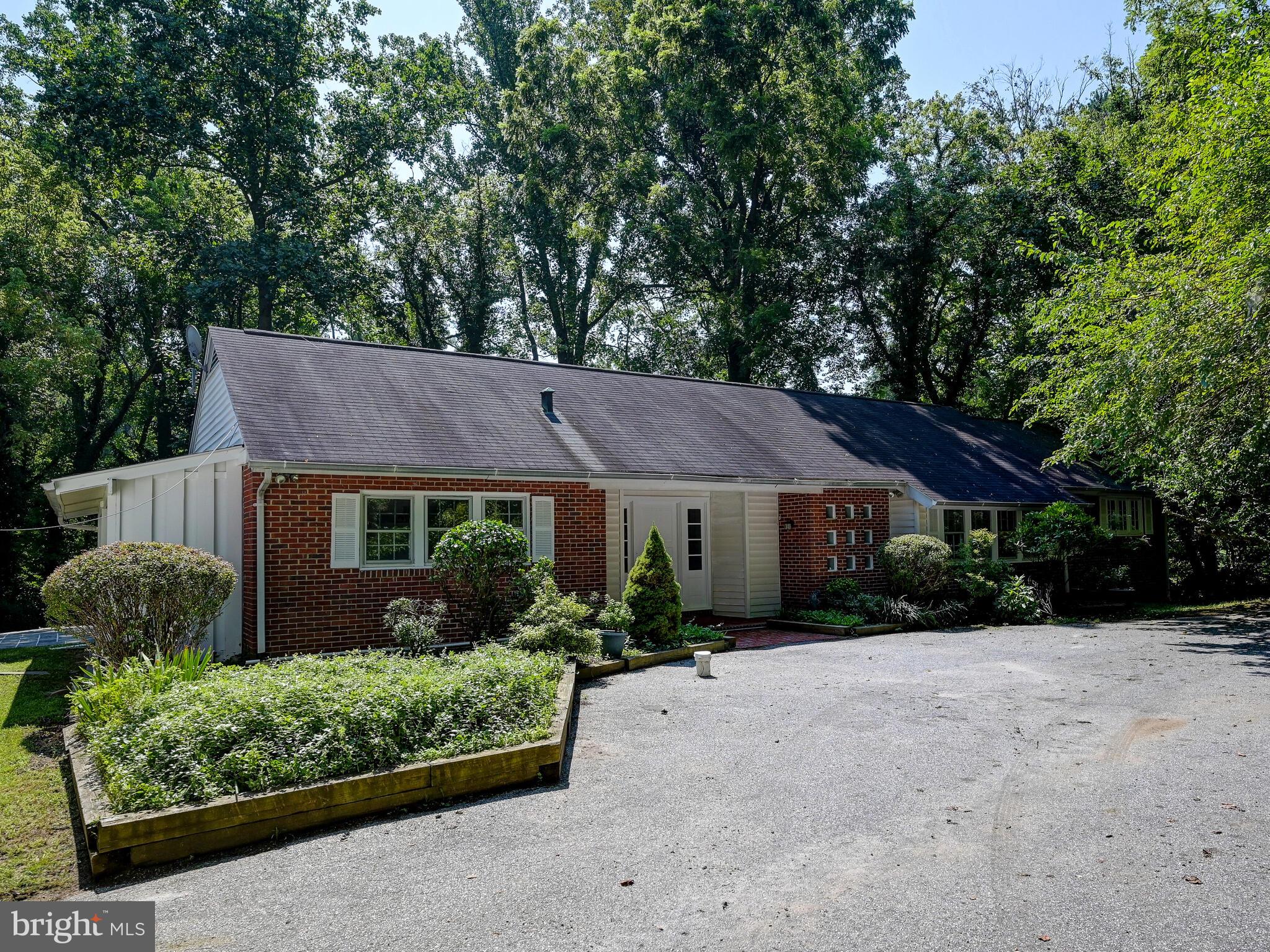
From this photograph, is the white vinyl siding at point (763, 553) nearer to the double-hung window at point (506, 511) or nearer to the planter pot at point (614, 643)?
the double-hung window at point (506, 511)

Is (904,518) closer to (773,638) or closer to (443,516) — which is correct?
(773,638)

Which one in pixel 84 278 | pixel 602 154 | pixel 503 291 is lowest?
pixel 84 278

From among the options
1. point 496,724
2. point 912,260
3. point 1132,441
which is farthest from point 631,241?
point 496,724

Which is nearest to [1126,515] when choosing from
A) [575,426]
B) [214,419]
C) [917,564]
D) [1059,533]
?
Result: [1059,533]

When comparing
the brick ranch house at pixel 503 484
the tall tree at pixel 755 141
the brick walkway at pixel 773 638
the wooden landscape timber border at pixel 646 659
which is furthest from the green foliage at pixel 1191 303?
the tall tree at pixel 755 141

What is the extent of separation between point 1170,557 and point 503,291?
25111mm

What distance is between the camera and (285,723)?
587cm

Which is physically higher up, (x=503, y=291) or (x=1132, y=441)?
(x=503, y=291)

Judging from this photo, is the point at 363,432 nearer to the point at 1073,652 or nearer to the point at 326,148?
the point at 1073,652

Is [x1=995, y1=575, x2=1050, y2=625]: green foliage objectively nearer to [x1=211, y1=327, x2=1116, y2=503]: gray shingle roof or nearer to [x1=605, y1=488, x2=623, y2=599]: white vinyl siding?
[x1=211, y1=327, x2=1116, y2=503]: gray shingle roof

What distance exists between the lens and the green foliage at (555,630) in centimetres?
1011

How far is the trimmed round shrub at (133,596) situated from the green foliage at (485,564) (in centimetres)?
290

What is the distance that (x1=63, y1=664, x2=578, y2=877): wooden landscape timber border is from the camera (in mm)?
4695

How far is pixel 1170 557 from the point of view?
2462cm
